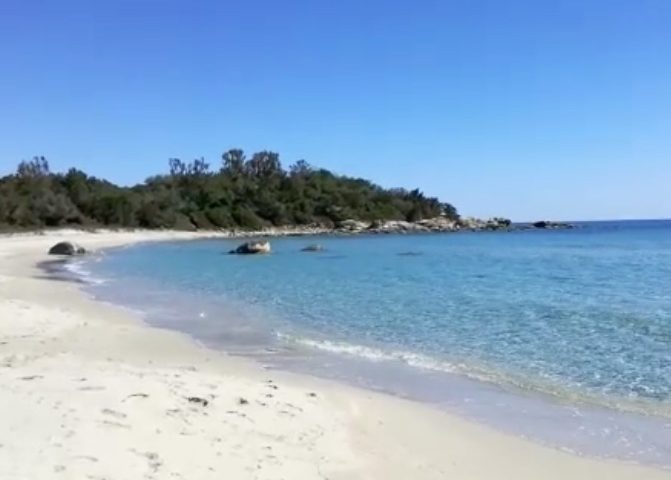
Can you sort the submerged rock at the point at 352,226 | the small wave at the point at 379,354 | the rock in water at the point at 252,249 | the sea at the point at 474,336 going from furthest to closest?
the submerged rock at the point at 352,226, the rock in water at the point at 252,249, the small wave at the point at 379,354, the sea at the point at 474,336

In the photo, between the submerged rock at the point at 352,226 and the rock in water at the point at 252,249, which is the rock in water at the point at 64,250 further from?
the submerged rock at the point at 352,226

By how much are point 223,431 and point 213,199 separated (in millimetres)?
105165

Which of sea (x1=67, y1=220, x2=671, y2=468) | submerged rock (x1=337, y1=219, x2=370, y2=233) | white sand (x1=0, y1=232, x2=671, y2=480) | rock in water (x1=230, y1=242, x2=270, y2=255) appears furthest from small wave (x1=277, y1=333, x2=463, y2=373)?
submerged rock (x1=337, y1=219, x2=370, y2=233)

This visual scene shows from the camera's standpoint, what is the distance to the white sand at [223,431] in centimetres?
521

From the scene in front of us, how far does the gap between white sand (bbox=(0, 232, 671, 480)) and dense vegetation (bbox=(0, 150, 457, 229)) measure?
68357 millimetres

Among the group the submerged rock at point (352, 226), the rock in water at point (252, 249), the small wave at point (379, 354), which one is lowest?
the small wave at point (379, 354)

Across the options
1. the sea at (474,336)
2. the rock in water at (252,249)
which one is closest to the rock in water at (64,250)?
the rock in water at (252,249)

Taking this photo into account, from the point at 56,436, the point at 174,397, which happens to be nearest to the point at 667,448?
the point at 174,397

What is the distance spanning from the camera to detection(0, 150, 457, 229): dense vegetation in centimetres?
7688

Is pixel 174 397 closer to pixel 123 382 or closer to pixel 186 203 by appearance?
pixel 123 382

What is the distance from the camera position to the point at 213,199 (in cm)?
10938

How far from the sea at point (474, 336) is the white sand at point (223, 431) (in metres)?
0.79

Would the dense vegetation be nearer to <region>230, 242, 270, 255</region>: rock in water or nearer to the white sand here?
<region>230, 242, 270, 255</region>: rock in water

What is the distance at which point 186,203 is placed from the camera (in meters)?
105
